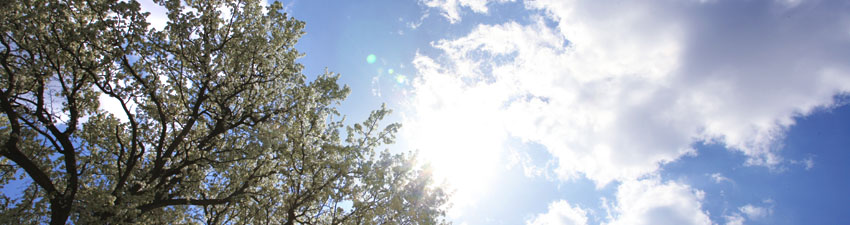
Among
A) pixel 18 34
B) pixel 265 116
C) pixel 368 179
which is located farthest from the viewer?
pixel 265 116

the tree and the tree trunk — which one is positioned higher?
the tree

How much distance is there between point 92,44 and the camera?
35.5 feet

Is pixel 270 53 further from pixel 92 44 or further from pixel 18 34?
pixel 18 34

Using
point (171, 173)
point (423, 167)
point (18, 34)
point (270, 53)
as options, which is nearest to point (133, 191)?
point (171, 173)

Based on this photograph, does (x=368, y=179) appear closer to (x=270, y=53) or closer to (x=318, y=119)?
(x=318, y=119)

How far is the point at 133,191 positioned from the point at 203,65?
492cm

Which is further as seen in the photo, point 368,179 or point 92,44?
point 368,179

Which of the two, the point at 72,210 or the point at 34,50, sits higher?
the point at 34,50

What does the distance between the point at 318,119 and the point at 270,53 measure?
3.23 meters

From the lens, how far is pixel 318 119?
1350cm

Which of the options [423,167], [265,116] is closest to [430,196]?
[423,167]

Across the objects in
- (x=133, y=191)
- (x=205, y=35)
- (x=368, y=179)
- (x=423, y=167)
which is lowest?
(x=133, y=191)

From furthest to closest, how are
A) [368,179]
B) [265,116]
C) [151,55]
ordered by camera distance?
[265,116], [368,179], [151,55]

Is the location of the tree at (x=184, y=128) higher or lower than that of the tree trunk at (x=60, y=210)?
higher
